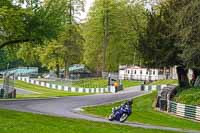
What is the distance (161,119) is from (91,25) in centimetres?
6431

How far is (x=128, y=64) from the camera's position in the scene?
3917 inches

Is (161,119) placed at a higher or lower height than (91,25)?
lower

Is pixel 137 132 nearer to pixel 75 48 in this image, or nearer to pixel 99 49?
pixel 75 48

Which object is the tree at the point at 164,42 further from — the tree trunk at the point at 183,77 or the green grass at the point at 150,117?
the green grass at the point at 150,117

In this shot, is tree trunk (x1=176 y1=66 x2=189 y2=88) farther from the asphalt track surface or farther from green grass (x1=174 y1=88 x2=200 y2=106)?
the asphalt track surface

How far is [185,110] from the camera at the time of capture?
121 ft

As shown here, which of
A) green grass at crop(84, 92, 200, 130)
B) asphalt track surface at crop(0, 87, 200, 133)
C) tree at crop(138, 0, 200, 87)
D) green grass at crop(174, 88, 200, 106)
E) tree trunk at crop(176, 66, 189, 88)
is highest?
tree at crop(138, 0, 200, 87)

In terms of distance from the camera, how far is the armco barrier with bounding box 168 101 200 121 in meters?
35.4

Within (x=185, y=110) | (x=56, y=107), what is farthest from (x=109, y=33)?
(x=185, y=110)

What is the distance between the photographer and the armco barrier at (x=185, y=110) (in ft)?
116

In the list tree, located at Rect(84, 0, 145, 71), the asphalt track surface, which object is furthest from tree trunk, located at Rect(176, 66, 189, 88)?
tree, located at Rect(84, 0, 145, 71)

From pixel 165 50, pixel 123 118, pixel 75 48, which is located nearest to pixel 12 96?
pixel 165 50

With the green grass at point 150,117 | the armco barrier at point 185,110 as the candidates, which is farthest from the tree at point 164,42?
the green grass at point 150,117

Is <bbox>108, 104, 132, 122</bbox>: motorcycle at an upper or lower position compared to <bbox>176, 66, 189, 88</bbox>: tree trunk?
lower
